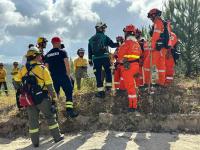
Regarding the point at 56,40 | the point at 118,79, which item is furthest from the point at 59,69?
the point at 118,79

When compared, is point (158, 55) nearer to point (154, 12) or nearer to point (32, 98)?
point (154, 12)

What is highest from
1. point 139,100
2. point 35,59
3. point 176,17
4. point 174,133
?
point 176,17

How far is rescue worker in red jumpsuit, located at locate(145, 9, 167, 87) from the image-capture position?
36.7 ft

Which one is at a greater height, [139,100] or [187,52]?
[187,52]

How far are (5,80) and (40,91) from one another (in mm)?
11097

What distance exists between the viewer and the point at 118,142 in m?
9.18

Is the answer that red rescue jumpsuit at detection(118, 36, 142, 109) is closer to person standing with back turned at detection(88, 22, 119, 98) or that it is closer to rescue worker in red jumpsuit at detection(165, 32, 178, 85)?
person standing with back turned at detection(88, 22, 119, 98)

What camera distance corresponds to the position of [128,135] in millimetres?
9633

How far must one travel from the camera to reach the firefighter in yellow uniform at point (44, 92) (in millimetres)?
9258

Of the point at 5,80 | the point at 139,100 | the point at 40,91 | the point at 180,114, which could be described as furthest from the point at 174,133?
the point at 5,80

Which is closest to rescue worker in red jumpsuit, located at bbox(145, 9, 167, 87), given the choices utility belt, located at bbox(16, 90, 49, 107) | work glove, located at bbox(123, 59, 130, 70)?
work glove, located at bbox(123, 59, 130, 70)

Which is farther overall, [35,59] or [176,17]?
[176,17]

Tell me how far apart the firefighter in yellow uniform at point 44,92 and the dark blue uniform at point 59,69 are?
94cm

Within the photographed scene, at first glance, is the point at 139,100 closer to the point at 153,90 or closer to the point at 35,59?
the point at 153,90
